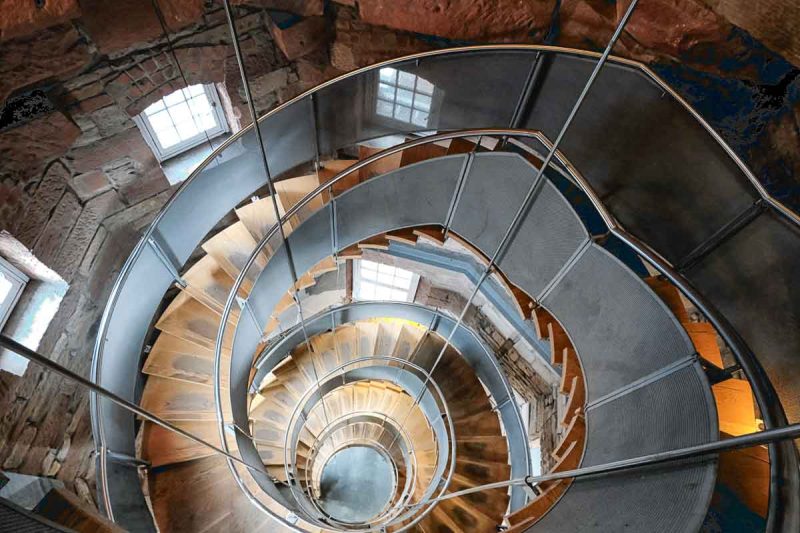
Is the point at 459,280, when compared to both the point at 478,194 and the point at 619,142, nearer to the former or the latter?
the point at 478,194

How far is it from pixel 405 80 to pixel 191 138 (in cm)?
254

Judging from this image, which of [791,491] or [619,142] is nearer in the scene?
[791,491]

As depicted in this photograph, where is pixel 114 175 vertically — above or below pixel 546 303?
above

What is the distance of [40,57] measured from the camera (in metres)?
3.24

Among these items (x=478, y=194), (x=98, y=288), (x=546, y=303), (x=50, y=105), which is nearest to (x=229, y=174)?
(x=50, y=105)

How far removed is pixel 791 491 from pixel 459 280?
18.1ft

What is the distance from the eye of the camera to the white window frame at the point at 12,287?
12.2ft

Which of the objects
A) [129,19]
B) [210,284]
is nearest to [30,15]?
[129,19]

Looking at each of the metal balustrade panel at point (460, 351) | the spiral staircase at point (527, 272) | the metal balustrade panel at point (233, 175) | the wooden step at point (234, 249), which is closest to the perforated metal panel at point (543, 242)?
the spiral staircase at point (527, 272)

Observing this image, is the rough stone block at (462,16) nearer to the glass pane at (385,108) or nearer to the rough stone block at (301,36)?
the rough stone block at (301,36)

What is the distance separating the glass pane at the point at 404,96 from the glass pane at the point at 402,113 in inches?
2.6

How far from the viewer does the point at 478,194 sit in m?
4.35

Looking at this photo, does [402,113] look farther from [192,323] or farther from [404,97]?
[192,323]

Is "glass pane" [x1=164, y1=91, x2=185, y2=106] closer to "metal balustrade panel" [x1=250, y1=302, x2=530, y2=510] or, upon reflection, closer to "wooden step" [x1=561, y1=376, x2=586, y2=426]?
"metal balustrade panel" [x1=250, y1=302, x2=530, y2=510]
